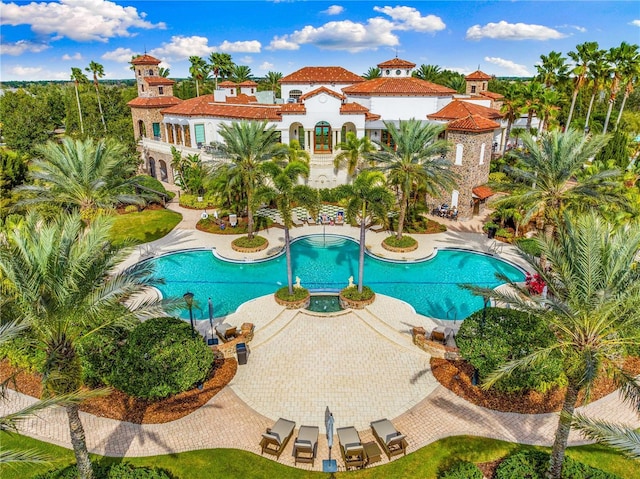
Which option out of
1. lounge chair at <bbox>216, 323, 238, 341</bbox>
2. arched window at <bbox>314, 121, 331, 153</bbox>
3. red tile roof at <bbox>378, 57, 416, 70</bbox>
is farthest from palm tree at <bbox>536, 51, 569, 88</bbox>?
lounge chair at <bbox>216, 323, 238, 341</bbox>

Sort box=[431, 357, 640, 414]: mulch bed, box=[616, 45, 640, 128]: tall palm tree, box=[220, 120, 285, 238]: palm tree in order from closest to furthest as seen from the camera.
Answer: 1. box=[431, 357, 640, 414]: mulch bed
2. box=[220, 120, 285, 238]: palm tree
3. box=[616, 45, 640, 128]: tall palm tree

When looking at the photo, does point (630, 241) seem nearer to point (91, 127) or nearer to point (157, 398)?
point (157, 398)

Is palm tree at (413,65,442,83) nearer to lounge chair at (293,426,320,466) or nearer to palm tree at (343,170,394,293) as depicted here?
palm tree at (343,170,394,293)

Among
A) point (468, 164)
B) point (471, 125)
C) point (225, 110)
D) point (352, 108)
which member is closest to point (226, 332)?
point (468, 164)

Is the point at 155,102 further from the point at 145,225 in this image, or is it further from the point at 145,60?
the point at 145,225

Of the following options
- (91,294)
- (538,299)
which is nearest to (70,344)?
(91,294)

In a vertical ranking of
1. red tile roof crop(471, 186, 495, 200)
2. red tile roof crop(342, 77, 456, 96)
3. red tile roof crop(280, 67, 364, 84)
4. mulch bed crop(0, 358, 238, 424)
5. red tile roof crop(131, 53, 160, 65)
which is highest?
red tile roof crop(131, 53, 160, 65)
